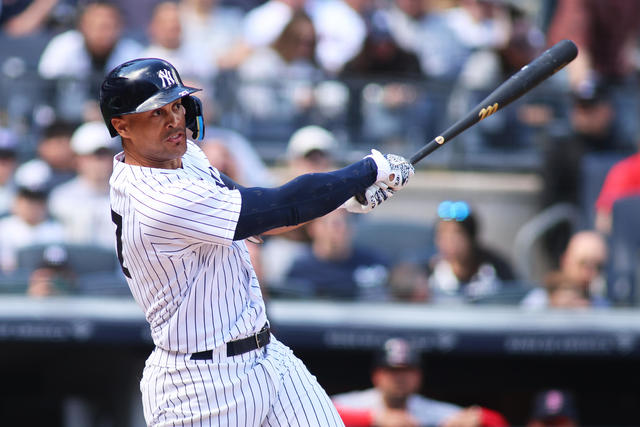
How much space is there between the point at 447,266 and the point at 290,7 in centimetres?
221

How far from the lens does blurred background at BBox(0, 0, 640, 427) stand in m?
4.81

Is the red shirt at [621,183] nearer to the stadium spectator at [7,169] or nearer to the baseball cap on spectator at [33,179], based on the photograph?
the baseball cap on spectator at [33,179]

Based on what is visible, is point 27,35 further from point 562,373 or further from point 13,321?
point 562,373

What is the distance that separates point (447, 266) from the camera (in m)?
5.16

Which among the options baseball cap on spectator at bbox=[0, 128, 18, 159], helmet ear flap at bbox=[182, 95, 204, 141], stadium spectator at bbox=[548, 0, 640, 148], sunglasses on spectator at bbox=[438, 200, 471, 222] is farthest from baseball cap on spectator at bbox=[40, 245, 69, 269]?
stadium spectator at bbox=[548, 0, 640, 148]

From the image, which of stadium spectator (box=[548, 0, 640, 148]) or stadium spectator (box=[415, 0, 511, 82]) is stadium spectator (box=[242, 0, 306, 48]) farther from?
stadium spectator (box=[548, 0, 640, 148])

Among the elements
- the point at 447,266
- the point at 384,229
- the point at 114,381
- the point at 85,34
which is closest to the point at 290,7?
the point at 85,34

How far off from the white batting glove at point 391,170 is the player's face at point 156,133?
1.60ft

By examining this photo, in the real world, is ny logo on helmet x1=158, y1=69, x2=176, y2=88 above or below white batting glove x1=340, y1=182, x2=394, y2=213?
above

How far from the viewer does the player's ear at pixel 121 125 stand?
2.62 m

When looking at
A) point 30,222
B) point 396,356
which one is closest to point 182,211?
point 396,356

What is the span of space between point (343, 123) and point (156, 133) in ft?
12.7

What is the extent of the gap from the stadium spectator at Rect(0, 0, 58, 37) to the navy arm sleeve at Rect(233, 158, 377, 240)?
193 inches

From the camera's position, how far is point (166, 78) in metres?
2.58
